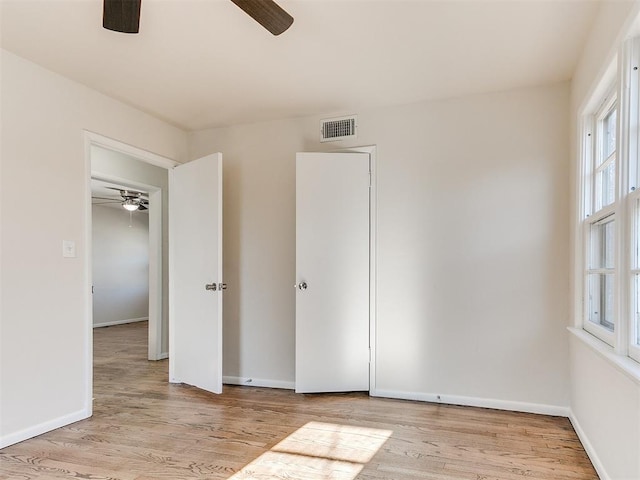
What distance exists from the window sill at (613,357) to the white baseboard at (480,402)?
774 mm

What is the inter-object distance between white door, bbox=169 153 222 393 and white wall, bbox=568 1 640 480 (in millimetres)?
2558

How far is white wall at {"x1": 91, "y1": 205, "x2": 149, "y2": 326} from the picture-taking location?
26.3ft

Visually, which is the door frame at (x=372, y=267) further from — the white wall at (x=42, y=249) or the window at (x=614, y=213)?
the white wall at (x=42, y=249)

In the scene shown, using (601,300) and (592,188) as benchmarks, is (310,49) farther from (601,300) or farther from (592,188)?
(601,300)

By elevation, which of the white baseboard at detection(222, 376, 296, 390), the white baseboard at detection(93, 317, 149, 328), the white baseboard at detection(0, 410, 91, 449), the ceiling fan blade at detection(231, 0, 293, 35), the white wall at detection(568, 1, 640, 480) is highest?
the ceiling fan blade at detection(231, 0, 293, 35)

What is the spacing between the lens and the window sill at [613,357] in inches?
65.4

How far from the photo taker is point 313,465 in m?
2.37

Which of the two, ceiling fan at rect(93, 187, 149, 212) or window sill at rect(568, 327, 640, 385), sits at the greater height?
ceiling fan at rect(93, 187, 149, 212)

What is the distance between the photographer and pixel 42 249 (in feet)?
9.25

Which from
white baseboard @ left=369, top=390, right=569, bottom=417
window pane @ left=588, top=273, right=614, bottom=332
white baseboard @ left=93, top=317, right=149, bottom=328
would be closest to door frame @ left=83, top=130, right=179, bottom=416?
white baseboard @ left=369, top=390, right=569, bottom=417

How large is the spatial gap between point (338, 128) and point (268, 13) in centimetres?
191

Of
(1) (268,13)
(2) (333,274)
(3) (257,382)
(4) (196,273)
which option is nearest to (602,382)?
(2) (333,274)

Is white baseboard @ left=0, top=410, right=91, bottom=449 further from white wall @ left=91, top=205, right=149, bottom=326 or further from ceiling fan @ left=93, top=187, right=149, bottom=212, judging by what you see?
white wall @ left=91, top=205, right=149, bottom=326

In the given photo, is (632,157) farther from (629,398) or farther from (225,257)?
(225,257)
